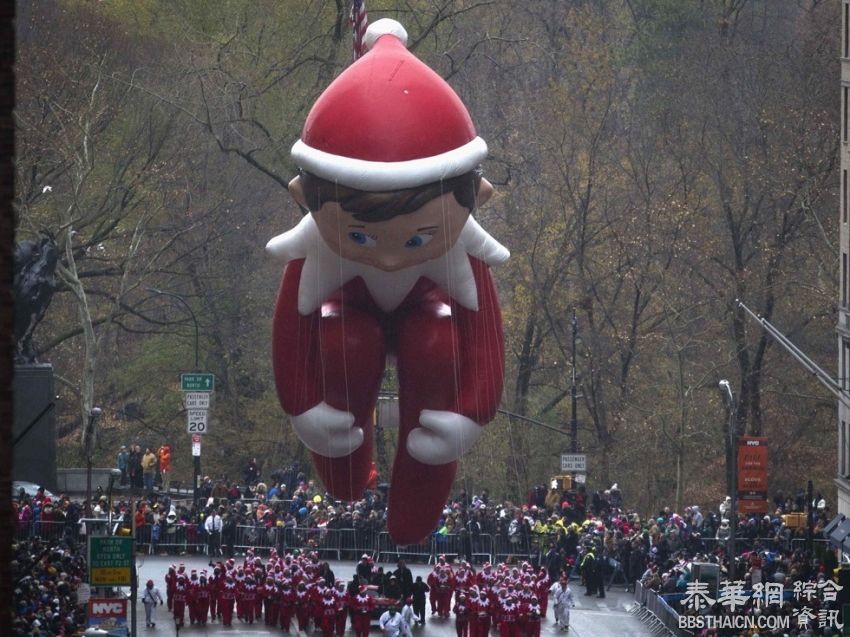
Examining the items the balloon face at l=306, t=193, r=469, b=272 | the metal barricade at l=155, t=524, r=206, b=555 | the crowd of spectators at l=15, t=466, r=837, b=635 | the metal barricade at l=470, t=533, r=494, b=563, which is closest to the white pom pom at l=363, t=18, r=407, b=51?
the balloon face at l=306, t=193, r=469, b=272

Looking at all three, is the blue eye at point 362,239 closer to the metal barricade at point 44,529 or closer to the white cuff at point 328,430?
the white cuff at point 328,430

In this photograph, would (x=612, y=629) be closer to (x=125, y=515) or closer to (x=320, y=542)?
(x=320, y=542)

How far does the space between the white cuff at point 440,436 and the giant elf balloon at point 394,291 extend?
13 millimetres

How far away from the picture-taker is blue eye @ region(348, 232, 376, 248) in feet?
60.0

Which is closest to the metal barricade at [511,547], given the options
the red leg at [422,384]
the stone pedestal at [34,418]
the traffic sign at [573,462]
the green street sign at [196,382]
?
the traffic sign at [573,462]

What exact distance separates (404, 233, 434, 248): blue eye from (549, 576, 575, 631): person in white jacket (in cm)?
1613

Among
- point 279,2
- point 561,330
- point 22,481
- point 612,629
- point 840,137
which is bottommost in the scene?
point 612,629

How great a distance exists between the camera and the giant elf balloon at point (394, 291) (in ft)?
59.1

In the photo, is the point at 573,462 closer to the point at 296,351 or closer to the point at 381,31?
the point at 296,351

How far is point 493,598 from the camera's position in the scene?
31469 mm

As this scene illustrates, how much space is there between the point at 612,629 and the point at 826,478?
Answer: 1750cm

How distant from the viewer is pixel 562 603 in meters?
33.6

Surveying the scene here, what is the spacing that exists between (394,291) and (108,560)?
39.2 feet

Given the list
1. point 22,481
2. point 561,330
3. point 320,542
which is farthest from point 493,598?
point 561,330
